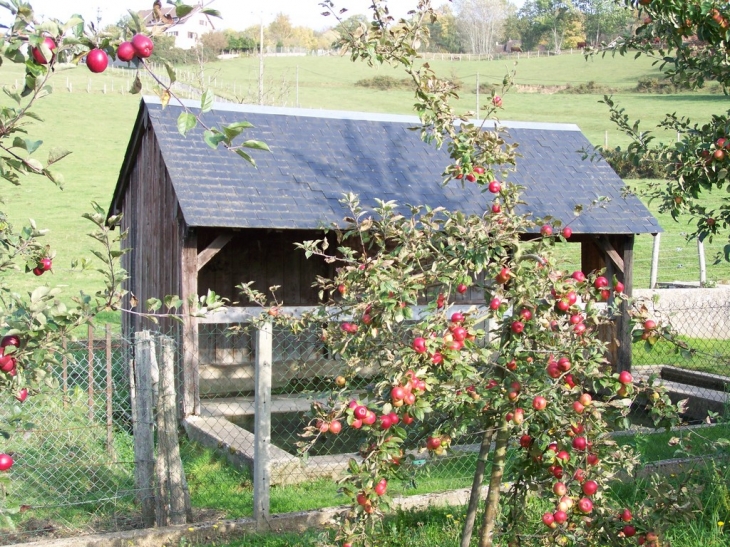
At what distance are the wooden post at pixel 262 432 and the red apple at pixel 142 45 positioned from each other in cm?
344

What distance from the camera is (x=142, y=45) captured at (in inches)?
76.5

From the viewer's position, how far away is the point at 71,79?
5350cm

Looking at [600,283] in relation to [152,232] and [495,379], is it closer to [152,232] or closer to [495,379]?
[495,379]

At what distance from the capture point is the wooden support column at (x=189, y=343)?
8564 mm

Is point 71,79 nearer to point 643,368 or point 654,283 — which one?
point 654,283

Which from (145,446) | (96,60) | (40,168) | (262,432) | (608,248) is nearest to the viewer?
(96,60)

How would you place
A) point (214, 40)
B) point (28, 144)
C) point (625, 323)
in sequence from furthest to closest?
point (214, 40)
point (625, 323)
point (28, 144)

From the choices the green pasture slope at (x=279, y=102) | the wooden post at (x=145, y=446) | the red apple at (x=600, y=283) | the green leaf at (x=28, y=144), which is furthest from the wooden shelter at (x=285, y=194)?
the green leaf at (x=28, y=144)

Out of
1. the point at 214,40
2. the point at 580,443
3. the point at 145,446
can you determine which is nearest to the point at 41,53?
the point at 580,443

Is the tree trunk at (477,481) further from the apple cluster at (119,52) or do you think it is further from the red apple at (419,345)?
the apple cluster at (119,52)

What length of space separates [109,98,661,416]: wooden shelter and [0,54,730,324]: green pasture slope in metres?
0.84

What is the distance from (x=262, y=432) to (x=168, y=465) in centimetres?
67

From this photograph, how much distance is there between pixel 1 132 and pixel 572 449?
2586 mm

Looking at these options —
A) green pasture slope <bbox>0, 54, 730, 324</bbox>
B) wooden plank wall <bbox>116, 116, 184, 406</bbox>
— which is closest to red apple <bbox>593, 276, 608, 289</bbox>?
wooden plank wall <bbox>116, 116, 184, 406</bbox>
